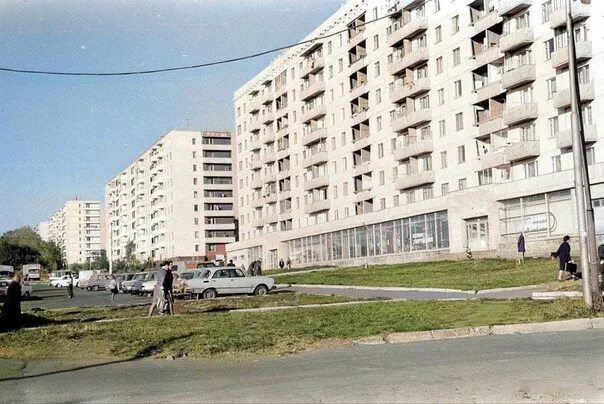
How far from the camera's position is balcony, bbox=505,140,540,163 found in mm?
49625

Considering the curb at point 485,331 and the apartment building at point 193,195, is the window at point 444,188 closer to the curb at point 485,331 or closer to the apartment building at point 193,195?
the curb at point 485,331

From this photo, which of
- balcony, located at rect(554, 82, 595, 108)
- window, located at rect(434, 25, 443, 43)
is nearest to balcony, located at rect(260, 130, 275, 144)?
window, located at rect(434, 25, 443, 43)

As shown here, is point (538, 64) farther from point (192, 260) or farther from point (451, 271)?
point (192, 260)

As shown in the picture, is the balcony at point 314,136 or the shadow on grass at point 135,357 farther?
the balcony at point 314,136

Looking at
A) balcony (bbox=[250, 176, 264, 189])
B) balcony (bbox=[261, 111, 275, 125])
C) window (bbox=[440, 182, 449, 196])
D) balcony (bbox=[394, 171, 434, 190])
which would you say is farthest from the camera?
balcony (bbox=[250, 176, 264, 189])

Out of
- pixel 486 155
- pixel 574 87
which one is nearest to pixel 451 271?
pixel 486 155

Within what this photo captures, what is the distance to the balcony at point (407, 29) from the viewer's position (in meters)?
62.1

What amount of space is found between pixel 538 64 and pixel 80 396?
153 feet

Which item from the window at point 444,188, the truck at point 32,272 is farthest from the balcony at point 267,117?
the truck at point 32,272

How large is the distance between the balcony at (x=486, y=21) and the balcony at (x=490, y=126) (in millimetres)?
7353

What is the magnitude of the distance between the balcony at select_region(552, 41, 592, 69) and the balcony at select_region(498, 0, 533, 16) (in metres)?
5.10

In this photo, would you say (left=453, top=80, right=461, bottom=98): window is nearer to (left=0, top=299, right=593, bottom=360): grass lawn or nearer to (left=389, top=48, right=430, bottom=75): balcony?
(left=389, top=48, right=430, bottom=75): balcony

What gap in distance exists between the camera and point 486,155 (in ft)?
179

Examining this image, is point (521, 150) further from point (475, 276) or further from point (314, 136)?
point (314, 136)
